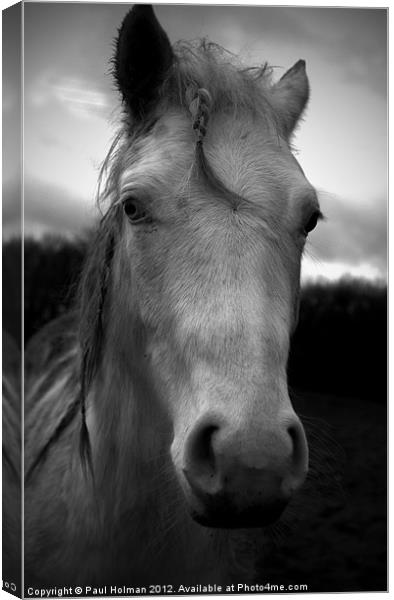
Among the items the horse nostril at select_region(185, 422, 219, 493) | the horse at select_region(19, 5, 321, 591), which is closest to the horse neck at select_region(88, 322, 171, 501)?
the horse at select_region(19, 5, 321, 591)

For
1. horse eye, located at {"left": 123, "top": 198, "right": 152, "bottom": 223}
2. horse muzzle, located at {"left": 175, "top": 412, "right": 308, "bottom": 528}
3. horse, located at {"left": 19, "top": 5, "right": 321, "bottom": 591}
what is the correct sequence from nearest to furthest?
1. horse muzzle, located at {"left": 175, "top": 412, "right": 308, "bottom": 528}
2. horse, located at {"left": 19, "top": 5, "right": 321, "bottom": 591}
3. horse eye, located at {"left": 123, "top": 198, "right": 152, "bottom": 223}

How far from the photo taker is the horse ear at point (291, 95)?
3.07m

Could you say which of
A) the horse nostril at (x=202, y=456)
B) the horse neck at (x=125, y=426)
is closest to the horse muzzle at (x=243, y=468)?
the horse nostril at (x=202, y=456)

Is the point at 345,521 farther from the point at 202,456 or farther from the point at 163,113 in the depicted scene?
the point at 163,113

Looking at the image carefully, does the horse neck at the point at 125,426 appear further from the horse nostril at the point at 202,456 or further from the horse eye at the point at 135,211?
the horse nostril at the point at 202,456

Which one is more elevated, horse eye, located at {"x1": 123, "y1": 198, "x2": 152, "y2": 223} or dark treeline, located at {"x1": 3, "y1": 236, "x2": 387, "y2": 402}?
horse eye, located at {"x1": 123, "y1": 198, "x2": 152, "y2": 223}

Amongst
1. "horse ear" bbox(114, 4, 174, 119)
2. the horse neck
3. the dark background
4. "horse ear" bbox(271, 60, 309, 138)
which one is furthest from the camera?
the dark background

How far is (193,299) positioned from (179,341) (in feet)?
0.53

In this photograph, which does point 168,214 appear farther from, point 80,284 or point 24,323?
point 24,323

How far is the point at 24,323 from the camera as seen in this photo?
357 cm

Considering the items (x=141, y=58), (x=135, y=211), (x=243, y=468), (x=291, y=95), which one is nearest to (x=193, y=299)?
(x=135, y=211)

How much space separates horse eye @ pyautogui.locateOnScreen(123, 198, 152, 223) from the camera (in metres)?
2.59

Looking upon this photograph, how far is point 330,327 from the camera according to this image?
3977mm

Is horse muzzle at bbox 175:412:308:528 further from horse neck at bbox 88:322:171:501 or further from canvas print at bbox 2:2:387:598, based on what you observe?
horse neck at bbox 88:322:171:501
